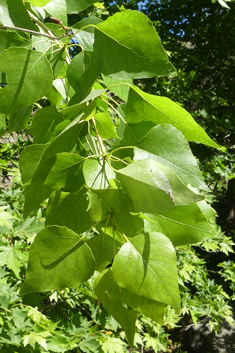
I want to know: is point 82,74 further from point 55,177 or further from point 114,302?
point 114,302

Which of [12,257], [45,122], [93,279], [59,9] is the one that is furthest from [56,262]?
[93,279]

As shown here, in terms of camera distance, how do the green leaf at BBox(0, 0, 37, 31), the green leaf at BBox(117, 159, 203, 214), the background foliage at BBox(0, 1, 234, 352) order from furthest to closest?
the background foliage at BBox(0, 1, 234, 352)
the green leaf at BBox(0, 0, 37, 31)
the green leaf at BBox(117, 159, 203, 214)

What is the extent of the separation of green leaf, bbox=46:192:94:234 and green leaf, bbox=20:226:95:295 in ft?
0.12

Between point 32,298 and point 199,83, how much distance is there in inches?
105

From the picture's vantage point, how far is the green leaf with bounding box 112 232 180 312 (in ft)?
0.84

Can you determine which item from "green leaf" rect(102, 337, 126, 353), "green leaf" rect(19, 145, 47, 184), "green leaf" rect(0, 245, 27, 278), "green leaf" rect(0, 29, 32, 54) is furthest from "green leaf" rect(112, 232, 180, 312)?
"green leaf" rect(102, 337, 126, 353)

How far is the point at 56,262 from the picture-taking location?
0.93 feet

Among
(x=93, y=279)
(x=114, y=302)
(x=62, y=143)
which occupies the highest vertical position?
(x=62, y=143)

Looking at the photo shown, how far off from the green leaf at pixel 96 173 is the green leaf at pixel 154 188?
0.05 meters

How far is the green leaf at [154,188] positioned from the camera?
0.22 metres

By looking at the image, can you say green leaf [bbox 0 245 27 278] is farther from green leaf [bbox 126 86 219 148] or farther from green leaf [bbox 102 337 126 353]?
green leaf [bbox 126 86 219 148]

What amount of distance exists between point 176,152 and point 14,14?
235mm

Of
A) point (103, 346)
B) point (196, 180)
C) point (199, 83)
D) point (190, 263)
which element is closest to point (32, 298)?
point (103, 346)

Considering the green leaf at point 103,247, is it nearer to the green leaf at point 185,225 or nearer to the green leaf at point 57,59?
the green leaf at point 185,225
